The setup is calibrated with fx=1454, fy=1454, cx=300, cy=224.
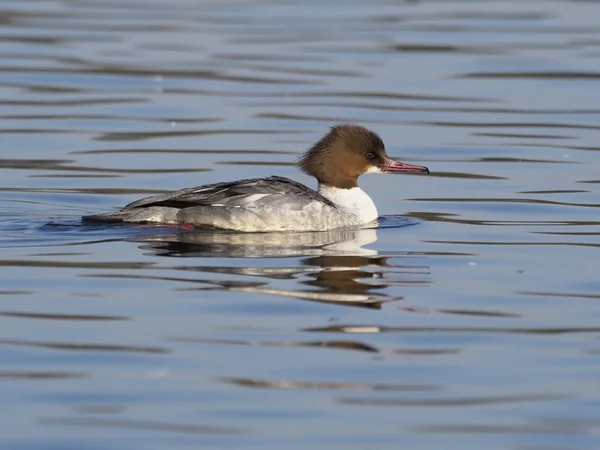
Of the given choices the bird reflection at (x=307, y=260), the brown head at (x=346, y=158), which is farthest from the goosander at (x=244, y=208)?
the brown head at (x=346, y=158)

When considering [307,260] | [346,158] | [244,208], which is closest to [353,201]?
[346,158]

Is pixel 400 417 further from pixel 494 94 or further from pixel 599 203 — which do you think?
pixel 494 94

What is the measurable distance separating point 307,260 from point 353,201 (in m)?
1.97

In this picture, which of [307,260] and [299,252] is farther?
[299,252]

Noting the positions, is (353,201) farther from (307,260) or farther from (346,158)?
(307,260)

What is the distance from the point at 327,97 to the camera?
17.8m

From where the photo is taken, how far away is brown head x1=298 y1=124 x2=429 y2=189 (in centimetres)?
1211

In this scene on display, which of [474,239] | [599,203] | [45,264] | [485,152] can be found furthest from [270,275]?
[485,152]

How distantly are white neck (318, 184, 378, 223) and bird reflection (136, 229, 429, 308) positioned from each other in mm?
278

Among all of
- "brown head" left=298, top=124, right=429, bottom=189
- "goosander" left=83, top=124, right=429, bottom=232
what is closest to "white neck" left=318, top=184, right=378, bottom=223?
"brown head" left=298, top=124, right=429, bottom=189

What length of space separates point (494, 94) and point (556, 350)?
10637 millimetres

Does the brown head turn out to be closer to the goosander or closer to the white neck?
the white neck

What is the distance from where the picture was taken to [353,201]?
12.1 meters

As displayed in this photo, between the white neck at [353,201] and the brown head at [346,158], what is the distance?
58 mm
